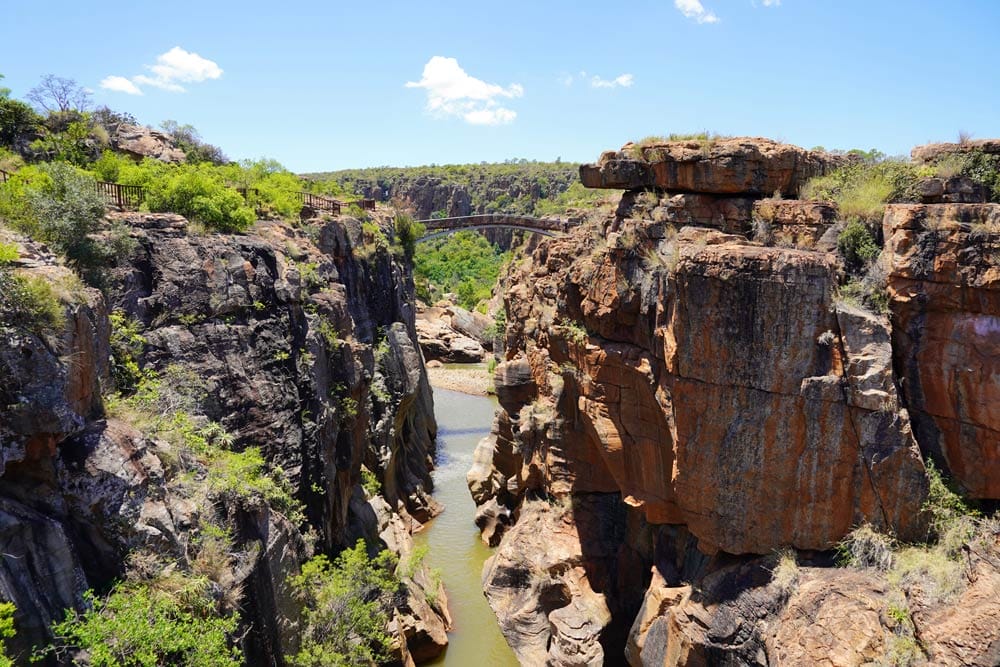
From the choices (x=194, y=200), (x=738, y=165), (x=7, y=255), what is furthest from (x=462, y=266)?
(x=7, y=255)

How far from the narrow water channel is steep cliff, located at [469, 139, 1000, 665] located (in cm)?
167

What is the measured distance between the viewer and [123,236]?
1484 centimetres

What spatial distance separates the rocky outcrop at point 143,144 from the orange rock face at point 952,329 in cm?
2335

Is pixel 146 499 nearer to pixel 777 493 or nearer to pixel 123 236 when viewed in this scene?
pixel 123 236

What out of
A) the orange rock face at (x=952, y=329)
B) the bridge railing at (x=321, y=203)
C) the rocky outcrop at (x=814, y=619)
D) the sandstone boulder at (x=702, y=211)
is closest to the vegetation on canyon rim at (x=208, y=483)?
the rocky outcrop at (x=814, y=619)

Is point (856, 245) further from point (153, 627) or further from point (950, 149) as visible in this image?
point (153, 627)

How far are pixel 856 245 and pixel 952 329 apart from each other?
2366 millimetres

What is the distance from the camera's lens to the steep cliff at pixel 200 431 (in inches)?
349

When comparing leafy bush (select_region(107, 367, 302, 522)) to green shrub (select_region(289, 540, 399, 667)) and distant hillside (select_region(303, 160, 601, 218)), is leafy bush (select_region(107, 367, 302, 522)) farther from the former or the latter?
distant hillside (select_region(303, 160, 601, 218))

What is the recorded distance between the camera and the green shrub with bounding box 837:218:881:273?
13703 millimetres

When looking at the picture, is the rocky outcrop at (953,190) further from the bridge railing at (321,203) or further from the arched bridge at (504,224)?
the arched bridge at (504,224)

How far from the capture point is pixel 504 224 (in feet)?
149

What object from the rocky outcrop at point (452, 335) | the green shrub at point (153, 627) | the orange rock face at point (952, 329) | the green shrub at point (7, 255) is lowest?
the rocky outcrop at point (452, 335)

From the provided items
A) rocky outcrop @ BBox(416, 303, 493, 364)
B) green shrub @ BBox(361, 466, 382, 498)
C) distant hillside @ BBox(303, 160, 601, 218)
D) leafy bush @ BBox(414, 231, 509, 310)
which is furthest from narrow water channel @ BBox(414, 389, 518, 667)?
distant hillside @ BBox(303, 160, 601, 218)
